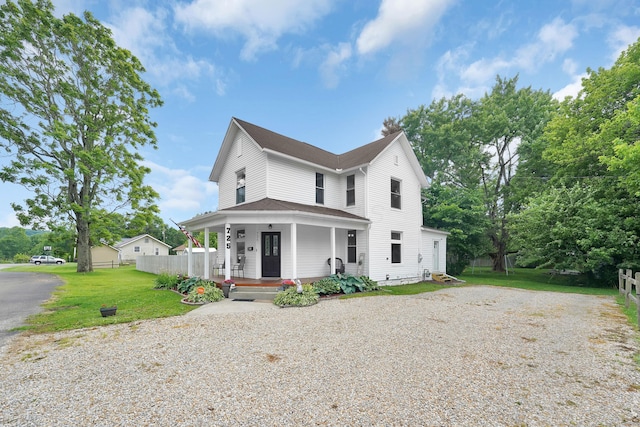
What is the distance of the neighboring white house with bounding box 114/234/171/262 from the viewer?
45969 millimetres

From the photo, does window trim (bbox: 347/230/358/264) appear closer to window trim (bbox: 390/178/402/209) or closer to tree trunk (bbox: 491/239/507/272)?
window trim (bbox: 390/178/402/209)

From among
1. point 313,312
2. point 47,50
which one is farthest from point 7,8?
point 313,312

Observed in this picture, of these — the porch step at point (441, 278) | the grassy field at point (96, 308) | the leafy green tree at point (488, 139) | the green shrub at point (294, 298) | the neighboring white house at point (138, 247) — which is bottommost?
the porch step at point (441, 278)

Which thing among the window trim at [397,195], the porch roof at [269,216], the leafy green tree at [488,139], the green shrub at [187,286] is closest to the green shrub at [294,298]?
the porch roof at [269,216]

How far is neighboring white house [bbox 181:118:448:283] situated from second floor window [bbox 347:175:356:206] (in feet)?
0.17

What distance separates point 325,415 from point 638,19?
2288 centimetres

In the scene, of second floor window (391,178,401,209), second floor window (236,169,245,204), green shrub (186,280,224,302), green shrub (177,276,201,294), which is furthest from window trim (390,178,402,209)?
green shrub (177,276,201,294)

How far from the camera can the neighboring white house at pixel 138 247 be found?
1810 inches

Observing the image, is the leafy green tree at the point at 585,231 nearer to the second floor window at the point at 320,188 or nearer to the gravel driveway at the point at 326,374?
the gravel driveway at the point at 326,374

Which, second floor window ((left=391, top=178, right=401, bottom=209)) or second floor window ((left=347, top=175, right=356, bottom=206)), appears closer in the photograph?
second floor window ((left=347, top=175, right=356, bottom=206))

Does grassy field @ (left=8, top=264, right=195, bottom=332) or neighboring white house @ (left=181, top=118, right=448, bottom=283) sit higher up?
neighboring white house @ (left=181, top=118, right=448, bottom=283)

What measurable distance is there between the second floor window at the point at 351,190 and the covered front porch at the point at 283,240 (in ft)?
4.24

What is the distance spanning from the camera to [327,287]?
10.9m

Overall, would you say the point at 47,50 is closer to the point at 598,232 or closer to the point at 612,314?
the point at 612,314
